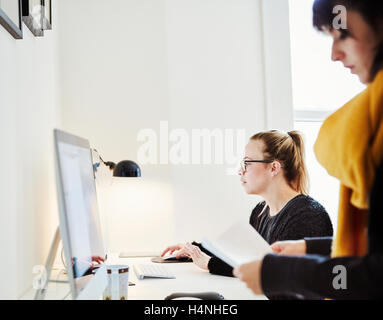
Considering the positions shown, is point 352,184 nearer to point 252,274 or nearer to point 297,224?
point 252,274

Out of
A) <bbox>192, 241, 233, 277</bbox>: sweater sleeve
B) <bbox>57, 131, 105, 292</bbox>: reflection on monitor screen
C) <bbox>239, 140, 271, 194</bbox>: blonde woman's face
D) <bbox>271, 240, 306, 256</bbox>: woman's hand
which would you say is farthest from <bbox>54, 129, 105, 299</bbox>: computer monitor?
<bbox>239, 140, 271, 194</bbox>: blonde woman's face

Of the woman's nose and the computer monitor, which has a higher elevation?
the woman's nose

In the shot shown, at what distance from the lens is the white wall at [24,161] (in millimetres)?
1112

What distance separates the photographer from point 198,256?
1573 mm

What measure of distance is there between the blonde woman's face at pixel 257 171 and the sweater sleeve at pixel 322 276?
100 cm

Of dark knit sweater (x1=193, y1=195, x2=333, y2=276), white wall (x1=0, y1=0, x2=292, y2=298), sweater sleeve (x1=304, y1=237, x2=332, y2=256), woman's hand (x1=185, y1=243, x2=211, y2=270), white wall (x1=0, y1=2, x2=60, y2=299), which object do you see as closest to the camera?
sweater sleeve (x1=304, y1=237, x2=332, y2=256)

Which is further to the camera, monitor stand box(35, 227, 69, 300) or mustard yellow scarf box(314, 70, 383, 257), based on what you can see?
monitor stand box(35, 227, 69, 300)

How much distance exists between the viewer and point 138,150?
2.06 metres

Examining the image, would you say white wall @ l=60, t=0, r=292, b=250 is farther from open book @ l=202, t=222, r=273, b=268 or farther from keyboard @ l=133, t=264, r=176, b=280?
open book @ l=202, t=222, r=273, b=268

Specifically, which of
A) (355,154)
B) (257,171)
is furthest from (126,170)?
(355,154)

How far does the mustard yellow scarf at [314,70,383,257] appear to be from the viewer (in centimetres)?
57

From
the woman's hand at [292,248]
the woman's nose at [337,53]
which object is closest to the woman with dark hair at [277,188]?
the woman's hand at [292,248]

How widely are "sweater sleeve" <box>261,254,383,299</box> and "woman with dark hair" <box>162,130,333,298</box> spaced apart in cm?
80

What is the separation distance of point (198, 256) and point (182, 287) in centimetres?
31
